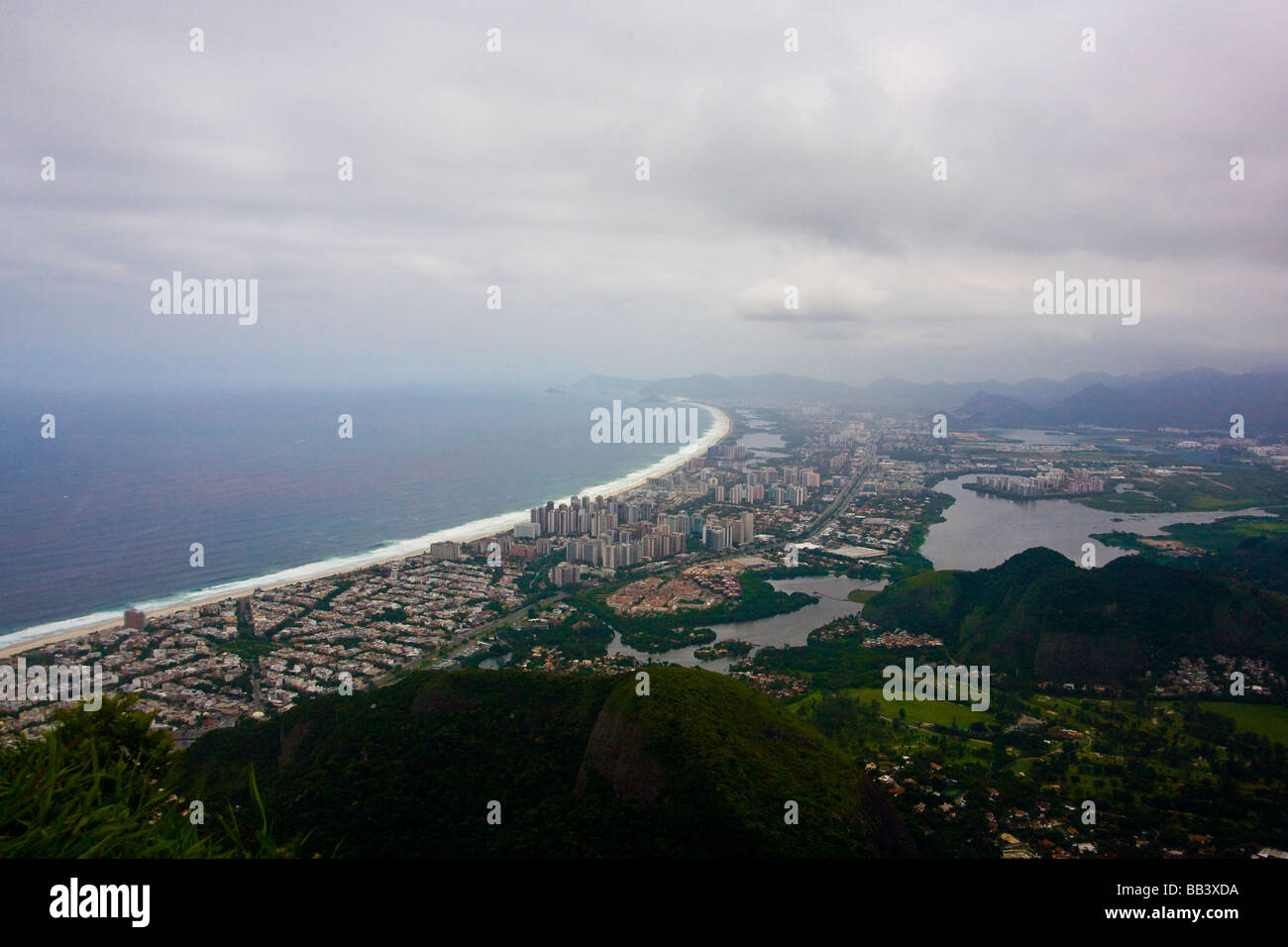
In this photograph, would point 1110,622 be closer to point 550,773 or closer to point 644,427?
point 550,773

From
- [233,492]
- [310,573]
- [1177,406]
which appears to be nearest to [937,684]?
[310,573]

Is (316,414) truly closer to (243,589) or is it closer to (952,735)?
(243,589)

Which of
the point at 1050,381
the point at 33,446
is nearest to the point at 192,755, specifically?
the point at 33,446

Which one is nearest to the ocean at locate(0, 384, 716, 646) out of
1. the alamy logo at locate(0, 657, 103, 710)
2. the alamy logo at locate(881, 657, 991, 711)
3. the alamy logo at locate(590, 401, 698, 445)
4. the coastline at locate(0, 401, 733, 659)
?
the coastline at locate(0, 401, 733, 659)

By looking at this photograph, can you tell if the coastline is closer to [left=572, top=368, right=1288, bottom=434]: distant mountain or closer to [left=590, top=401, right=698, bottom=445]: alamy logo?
[left=590, top=401, right=698, bottom=445]: alamy logo

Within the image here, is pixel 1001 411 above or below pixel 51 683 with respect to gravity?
above

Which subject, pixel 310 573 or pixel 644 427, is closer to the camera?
pixel 310 573
